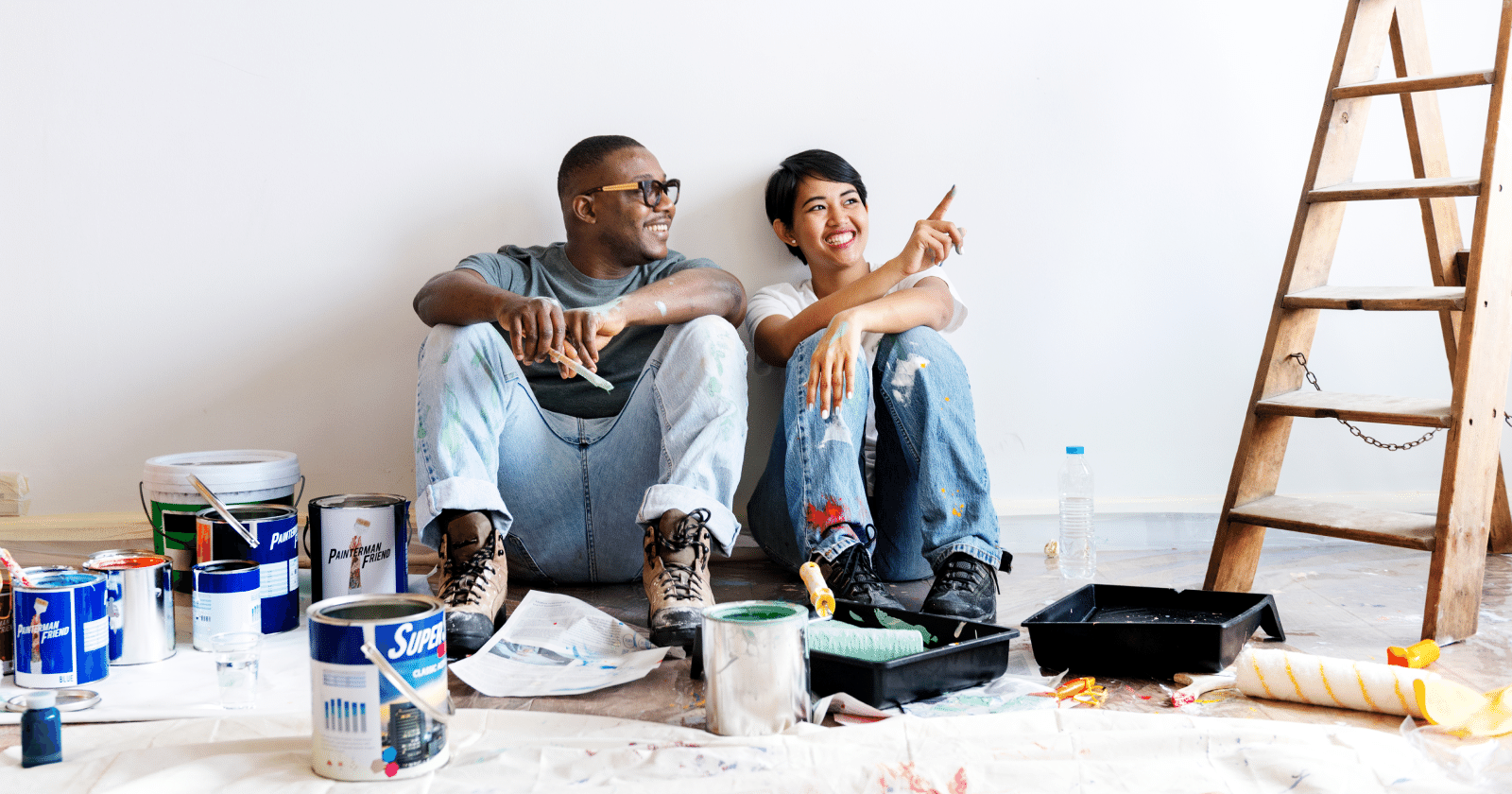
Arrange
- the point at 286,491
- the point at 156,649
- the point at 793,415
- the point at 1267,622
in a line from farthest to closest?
the point at 286,491, the point at 793,415, the point at 1267,622, the point at 156,649

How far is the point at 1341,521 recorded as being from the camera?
1.81 meters

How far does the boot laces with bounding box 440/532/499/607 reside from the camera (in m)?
1.59

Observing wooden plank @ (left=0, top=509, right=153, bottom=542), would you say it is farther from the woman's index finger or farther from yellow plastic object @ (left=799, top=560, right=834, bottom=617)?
the woman's index finger

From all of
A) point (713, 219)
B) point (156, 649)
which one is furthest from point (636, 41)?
point (156, 649)

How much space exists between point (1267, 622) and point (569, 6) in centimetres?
179

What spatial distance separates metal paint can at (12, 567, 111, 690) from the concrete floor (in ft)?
0.56

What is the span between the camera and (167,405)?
2293mm

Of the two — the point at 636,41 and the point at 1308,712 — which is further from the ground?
the point at 636,41

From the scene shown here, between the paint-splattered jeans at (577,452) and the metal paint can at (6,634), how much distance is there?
543mm

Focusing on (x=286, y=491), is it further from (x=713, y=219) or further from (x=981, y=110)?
(x=981, y=110)

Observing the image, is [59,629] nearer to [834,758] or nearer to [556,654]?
[556,654]

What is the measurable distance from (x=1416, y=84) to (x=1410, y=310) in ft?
1.30

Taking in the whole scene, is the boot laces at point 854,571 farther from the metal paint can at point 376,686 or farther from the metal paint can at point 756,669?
the metal paint can at point 376,686

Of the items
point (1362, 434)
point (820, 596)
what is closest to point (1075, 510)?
point (1362, 434)
